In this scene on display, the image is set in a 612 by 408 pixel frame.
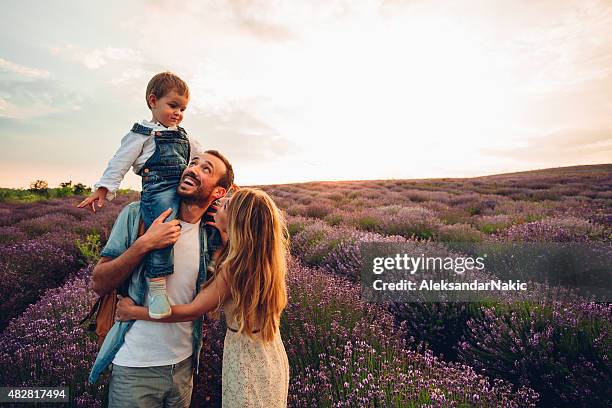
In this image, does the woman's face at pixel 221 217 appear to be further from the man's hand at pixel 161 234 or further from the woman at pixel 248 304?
the man's hand at pixel 161 234

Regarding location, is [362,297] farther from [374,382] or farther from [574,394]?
[574,394]

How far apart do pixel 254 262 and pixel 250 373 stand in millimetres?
555

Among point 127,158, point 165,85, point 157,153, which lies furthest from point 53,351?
point 165,85

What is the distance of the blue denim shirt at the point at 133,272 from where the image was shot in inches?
69.9

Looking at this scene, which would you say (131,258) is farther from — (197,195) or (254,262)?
(254,262)

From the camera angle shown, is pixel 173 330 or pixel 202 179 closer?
pixel 173 330

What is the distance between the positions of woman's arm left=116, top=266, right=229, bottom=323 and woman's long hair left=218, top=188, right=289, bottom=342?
54 mm

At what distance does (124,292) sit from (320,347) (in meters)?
1.61

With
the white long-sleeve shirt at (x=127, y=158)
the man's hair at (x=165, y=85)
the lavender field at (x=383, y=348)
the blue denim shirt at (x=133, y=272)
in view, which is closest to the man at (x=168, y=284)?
the blue denim shirt at (x=133, y=272)

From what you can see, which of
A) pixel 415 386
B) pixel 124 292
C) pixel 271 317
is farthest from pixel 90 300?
pixel 415 386

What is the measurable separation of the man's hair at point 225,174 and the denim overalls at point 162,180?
0.89 feet

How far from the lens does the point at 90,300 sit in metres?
3.62

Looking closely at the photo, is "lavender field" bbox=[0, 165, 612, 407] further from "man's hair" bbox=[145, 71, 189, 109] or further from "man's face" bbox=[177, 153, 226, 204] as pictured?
"man's hair" bbox=[145, 71, 189, 109]

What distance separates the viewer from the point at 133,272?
6.23 feet
